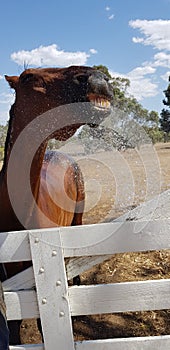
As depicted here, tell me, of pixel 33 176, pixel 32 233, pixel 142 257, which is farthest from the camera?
pixel 142 257

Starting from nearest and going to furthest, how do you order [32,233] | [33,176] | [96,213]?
[32,233] → [33,176] → [96,213]

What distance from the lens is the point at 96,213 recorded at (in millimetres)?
7066

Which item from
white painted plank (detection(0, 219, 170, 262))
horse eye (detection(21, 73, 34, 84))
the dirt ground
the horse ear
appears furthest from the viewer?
the dirt ground

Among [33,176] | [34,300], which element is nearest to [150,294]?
[34,300]

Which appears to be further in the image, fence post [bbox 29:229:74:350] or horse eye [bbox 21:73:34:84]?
horse eye [bbox 21:73:34:84]

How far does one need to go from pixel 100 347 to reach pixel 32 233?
0.79 meters

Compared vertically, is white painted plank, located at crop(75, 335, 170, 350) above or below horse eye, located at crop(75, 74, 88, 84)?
below

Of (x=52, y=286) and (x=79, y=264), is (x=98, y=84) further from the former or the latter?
(x=52, y=286)

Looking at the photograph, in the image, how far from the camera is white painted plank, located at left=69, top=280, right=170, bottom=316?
2150mm

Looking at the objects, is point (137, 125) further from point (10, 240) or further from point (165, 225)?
point (10, 240)

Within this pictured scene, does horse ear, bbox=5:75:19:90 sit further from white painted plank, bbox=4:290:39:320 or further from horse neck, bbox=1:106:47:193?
white painted plank, bbox=4:290:39:320

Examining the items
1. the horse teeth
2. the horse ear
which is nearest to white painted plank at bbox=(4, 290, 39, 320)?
the horse teeth

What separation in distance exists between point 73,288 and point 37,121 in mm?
1065

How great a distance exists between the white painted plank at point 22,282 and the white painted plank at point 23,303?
1.3 inches
